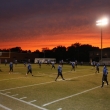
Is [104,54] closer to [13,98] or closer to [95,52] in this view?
[95,52]

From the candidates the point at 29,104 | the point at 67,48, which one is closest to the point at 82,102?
the point at 29,104

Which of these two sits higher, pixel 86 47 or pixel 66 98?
pixel 86 47

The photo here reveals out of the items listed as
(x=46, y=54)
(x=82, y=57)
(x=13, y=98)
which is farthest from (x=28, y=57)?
(x=13, y=98)

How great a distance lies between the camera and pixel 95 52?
92875 mm

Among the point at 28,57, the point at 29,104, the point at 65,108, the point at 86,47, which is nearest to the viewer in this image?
the point at 65,108

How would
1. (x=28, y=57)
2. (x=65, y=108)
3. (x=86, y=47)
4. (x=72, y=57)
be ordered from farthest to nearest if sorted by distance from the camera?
(x=86, y=47) < (x=72, y=57) < (x=28, y=57) < (x=65, y=108)

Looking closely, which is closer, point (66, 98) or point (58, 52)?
point (66, 98)

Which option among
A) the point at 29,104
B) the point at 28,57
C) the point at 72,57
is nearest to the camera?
the point at 29,104

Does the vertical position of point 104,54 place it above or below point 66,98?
above

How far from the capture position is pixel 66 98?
12289mm

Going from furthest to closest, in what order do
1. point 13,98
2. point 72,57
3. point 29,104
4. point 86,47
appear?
1. point 86,47
2. point 72,57
3. point 13,98
4. point 29,104

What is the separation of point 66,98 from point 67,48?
11194 centimetres

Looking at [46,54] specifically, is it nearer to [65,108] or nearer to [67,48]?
[67,48]

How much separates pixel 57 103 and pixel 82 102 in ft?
4.68
